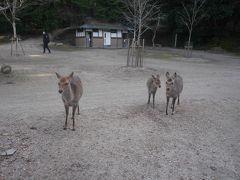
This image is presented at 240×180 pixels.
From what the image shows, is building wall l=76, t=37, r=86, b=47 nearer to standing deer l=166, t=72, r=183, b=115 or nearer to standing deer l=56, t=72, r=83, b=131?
standing deer l=166, t=72, r=183, b=115

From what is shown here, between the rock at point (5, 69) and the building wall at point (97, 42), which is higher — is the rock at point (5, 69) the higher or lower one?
the lower one

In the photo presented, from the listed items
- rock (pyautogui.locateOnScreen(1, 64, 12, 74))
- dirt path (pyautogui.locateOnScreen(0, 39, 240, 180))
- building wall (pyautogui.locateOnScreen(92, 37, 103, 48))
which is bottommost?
dirt path (pyautogui.locateOnScreen(0, 39, 240, 180))

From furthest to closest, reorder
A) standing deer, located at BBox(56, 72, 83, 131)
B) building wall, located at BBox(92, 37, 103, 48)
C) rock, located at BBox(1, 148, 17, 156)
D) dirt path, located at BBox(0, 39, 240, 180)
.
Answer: building wall, located at BBox(92, 37, 103, 48)
standing deer, located at BBox(56, 72, 83, 131)
rock, located at BBox(1, 148, 17, 156)
dirt path, located at BBox(0, 39, 240, 180)

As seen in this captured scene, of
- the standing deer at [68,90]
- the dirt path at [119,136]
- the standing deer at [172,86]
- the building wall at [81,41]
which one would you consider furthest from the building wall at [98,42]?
the standing deer at [68,90]

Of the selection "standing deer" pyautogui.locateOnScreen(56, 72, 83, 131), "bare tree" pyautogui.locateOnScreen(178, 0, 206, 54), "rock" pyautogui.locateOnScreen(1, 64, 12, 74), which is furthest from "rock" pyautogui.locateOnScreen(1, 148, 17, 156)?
"bare tree" pyautogui.locateOnScreen(178, 0, 206, 54)

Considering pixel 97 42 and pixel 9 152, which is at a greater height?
pixel 97 42

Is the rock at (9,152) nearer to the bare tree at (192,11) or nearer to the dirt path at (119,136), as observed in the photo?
the dirt path at (119,136)

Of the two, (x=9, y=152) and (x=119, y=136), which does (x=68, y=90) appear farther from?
(x=9, y=152)

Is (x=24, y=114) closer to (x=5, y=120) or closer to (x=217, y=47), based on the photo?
(x=5, y=120)

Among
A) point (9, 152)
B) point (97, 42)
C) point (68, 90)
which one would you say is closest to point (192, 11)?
point (97, 42)

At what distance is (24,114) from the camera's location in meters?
8.63

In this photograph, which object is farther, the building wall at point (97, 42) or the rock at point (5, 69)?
the building wall at point (97, 42)

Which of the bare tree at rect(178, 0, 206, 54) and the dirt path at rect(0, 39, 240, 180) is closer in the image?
the dirt path at rect(0, 39, 240, 180)

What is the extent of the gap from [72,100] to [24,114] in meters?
2.23
